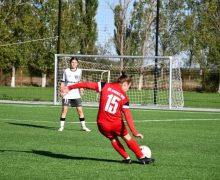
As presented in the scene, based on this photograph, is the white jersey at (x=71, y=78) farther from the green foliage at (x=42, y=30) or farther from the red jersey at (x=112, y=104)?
the green foliage at (x=42, y=30)

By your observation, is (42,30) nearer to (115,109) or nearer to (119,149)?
(119,149)

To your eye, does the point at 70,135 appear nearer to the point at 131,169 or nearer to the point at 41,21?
the point at 131,169

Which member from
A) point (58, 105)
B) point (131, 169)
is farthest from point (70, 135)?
point (58, 105)

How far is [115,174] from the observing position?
29.6 ft

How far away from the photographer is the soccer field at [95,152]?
29.8 ft

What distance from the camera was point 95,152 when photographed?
37.9ft

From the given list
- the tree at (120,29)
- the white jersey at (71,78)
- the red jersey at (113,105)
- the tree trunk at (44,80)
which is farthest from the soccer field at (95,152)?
the tree trunk at (44,80)

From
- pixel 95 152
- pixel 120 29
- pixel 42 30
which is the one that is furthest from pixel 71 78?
pixel 42 30

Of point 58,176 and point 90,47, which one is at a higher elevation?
point 90,47

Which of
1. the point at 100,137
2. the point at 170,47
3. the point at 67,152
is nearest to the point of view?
the point at 67,152

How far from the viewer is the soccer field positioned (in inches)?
357

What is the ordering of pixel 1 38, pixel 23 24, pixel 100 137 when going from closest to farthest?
1. pixel 100 137
2. pixel 1 38
3. pixel 23 24

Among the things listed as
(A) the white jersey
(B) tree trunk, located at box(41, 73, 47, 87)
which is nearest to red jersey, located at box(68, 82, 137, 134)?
(A) the white jersey

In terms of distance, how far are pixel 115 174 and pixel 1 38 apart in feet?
161
